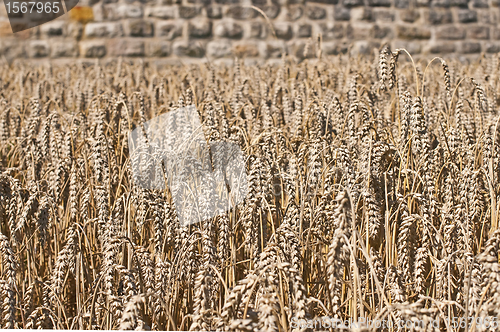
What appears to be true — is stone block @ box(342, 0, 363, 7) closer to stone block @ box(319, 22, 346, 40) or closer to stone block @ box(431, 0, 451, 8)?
stone block @ box(319, 22, 346, 40)

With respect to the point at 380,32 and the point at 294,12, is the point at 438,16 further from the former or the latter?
the point at 294,12

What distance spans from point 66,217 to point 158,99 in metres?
0.98

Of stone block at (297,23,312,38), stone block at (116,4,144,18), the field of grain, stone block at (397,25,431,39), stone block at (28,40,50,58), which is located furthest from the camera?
stone block at (397,25,431,39)

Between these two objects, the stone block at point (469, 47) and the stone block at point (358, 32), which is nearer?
the stone block at point (358, 32)

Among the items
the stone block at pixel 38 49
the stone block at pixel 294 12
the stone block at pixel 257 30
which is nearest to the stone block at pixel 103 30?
the stone block at pixel 38 49

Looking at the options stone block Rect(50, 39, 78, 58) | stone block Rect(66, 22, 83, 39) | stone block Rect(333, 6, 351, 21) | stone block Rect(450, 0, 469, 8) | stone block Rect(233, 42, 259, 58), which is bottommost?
stone block Rect(233, 42, 259, 58)

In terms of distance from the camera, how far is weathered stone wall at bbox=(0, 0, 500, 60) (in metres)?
5.23

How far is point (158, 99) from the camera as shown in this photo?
2.18 metres

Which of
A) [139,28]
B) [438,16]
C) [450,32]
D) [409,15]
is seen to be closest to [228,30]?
[139,28]

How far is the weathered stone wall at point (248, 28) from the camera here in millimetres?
5234

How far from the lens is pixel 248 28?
17.6ft

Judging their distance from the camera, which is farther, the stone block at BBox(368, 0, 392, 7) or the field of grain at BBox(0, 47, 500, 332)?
the stone block at BBox(368, 0, 392, 7)

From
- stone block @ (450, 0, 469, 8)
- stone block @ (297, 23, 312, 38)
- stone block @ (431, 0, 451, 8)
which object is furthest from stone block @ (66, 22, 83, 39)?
stone block @ (450, 0, 469, 8)

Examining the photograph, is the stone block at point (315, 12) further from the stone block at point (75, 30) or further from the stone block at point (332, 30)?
the stone block at point (75, 30)
